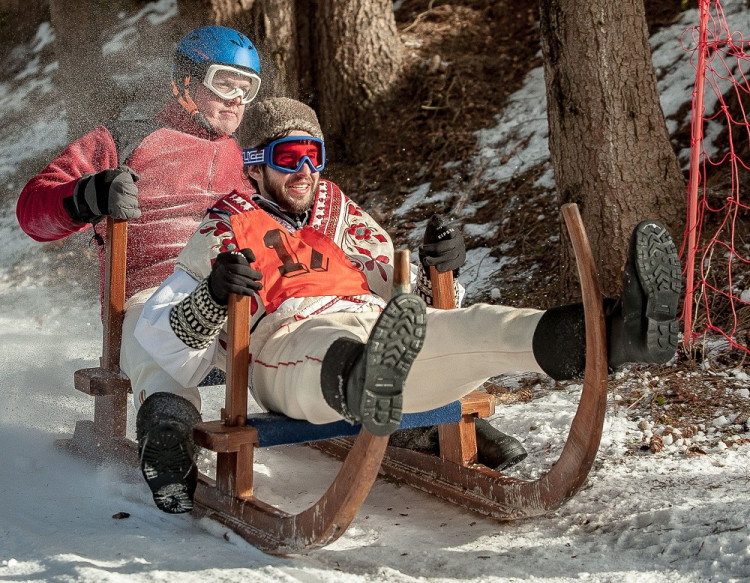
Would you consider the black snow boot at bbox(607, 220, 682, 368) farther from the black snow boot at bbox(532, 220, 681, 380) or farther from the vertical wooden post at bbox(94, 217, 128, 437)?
the vertical wooden post at bbox(94, 217, 128, 437)

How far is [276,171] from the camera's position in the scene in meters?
3.51

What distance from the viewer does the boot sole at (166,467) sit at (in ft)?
9.86

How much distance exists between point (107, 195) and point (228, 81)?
3.16 ft

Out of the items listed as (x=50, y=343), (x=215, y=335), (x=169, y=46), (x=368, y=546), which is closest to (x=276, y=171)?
(x=215, y=335)

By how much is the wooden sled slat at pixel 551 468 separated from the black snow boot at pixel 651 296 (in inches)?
3.7

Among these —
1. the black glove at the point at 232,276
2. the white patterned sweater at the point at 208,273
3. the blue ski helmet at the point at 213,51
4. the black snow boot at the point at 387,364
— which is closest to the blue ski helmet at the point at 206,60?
the blue ski helmet at the point at 213,51

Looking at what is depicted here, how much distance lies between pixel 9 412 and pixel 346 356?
2.55m

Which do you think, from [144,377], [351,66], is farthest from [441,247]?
[351,66]

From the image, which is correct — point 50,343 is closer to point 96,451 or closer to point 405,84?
point 96,451

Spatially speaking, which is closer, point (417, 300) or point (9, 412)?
point (417, 300)

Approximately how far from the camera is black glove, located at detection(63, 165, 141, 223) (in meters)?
3.66

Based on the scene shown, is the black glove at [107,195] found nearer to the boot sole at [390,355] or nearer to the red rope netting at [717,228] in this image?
the boot sole at [390,355]

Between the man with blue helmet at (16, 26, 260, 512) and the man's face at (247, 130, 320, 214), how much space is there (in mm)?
503

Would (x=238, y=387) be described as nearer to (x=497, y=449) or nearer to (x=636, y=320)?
(x=497, y=449)
